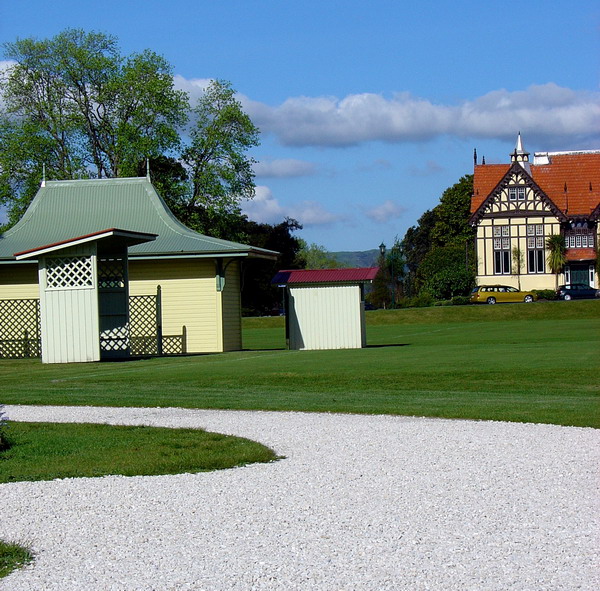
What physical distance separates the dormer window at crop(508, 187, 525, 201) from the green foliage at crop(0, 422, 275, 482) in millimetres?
62495

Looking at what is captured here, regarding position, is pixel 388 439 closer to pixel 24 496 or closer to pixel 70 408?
pixel 24 496

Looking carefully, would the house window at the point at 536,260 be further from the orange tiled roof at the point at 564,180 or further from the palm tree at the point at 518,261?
the orange tiled roof at the point at 564,180

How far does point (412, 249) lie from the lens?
347ft

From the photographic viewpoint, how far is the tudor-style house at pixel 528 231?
69.9 metres

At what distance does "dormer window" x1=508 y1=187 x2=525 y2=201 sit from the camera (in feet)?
230

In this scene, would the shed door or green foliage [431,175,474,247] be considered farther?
green foliage [431,175,474,247]

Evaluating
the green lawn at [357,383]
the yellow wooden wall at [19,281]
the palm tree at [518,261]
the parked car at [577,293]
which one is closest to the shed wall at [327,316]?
the green lawn at [357,383]

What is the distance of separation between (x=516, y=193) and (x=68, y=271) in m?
52.4

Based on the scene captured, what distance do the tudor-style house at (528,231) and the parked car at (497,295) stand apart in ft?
21.4

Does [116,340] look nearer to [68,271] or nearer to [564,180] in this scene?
[68,271]

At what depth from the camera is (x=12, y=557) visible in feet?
18.2

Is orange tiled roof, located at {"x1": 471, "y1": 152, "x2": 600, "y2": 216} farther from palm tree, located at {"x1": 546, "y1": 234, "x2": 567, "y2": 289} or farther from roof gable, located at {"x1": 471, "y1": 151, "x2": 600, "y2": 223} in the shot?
palm tree, located at {"x1": 546, "y1": 234, "x2": 567, "y2": 289}

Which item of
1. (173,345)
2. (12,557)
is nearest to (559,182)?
(173,345)

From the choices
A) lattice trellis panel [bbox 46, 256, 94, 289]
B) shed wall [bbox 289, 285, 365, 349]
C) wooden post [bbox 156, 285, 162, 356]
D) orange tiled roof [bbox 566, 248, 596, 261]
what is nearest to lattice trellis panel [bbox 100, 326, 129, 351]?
lattice trellis panel [bbox 46, 256, 94, 289]
